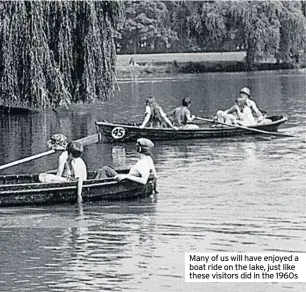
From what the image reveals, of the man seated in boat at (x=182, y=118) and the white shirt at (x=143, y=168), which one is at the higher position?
the man seated in boat at (x=182, y=118)

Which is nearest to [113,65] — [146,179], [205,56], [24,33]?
[24,33]

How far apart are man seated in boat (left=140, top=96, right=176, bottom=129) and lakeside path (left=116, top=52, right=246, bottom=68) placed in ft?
136

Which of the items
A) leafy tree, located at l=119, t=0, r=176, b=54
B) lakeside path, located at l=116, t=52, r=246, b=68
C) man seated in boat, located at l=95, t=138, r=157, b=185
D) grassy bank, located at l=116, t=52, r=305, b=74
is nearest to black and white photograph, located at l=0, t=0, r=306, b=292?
man seated in boat, located at l=95, t=138, r=157, b=185

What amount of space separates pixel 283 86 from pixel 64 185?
37.0 m

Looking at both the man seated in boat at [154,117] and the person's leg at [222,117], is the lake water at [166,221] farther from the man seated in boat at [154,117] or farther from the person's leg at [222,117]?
the person's leg at [222,117]

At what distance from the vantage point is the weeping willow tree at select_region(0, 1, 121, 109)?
26.6 metres

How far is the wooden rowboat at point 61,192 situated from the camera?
47.6 ft

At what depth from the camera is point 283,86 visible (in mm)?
A: 50531

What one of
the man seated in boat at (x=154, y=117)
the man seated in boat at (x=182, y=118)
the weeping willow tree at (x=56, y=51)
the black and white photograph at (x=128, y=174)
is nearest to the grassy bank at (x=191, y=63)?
the black and white photograph at (x=128, y=174)

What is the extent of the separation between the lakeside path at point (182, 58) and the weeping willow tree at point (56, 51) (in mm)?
37069

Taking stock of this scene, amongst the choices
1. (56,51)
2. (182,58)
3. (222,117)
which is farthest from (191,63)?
(222,117)

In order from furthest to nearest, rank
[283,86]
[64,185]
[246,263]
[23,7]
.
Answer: [283,86] → [23,7] → [64,185] → [246,263]

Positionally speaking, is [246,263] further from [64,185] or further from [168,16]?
[168,16]

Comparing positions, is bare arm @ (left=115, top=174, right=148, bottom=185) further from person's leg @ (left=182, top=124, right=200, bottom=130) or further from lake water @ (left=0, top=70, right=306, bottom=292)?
person's leg @ (left=182, top=124, right=200, bottom=130)
